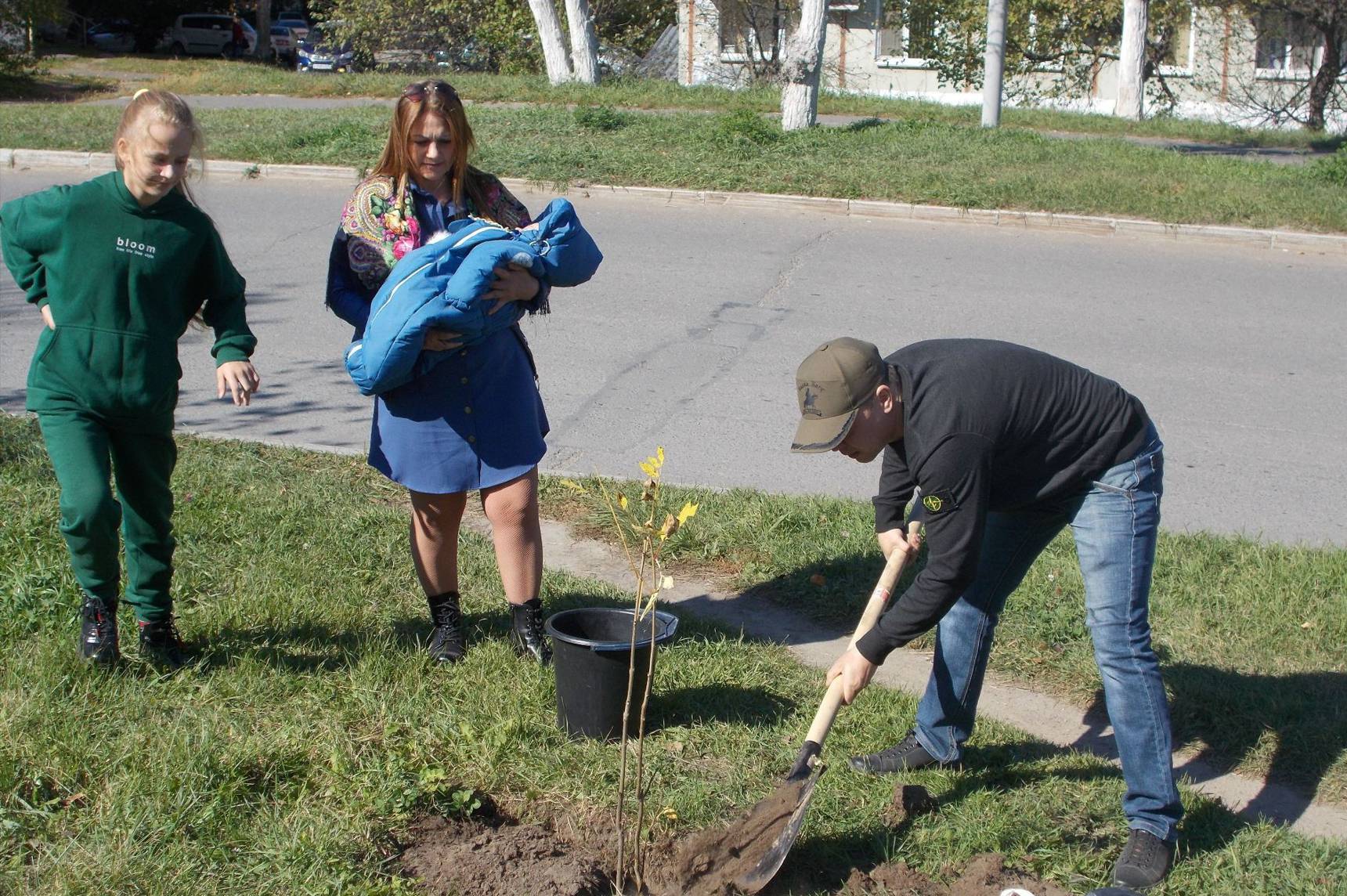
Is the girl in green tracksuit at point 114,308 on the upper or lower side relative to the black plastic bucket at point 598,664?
upper

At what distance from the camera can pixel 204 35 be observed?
121 ft

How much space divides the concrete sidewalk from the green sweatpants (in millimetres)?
1720

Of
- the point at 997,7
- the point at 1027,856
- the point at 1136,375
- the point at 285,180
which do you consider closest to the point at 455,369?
the point at 1027,856

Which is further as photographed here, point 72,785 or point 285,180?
point 285,180

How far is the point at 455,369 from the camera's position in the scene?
3898 mm

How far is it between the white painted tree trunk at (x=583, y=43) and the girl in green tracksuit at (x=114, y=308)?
57.1 ft

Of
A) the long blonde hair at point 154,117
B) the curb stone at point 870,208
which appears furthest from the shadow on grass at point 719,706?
the curb stone at point 870,208

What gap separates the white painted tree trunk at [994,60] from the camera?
1555 centimetres

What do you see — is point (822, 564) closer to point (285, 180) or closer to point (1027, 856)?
point (1027, 856)

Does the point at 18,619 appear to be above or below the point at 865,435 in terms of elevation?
below

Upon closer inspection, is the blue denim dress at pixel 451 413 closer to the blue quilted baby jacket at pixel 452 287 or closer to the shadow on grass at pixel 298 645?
the blue quilted baby jacket at pixel 452 287

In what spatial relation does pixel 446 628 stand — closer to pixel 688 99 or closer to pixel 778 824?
pixel 778 824

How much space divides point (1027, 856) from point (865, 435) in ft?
4.18

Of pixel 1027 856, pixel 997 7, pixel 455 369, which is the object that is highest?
pixel 997 7
